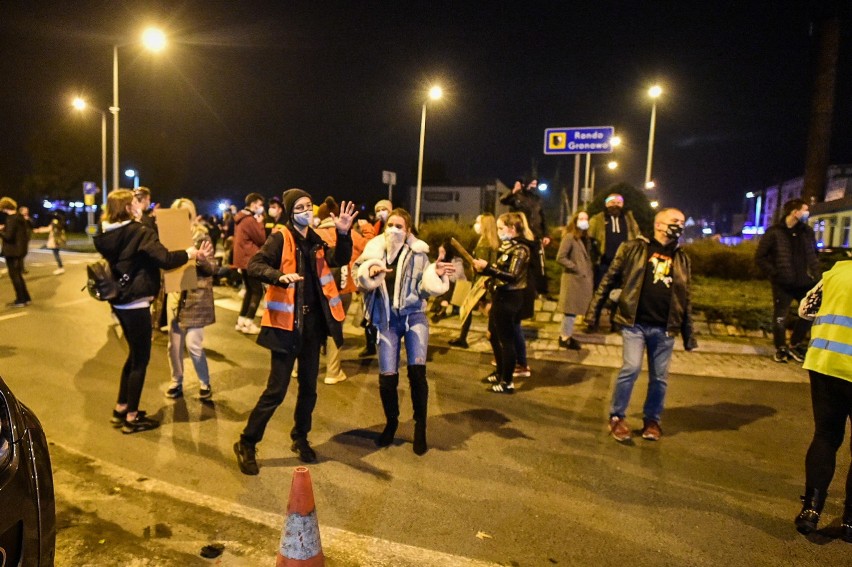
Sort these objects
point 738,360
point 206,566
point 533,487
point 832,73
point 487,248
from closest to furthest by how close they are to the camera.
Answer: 1. point 206,566
2. point 533,487
3. point 487,248
4. point 738,360
5. point 832,73

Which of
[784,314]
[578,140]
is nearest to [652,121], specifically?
[578,140]

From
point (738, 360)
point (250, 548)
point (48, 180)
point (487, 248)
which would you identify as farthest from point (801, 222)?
point (48, 180)

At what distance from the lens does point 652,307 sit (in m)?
5.11

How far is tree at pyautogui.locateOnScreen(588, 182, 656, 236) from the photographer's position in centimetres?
1451

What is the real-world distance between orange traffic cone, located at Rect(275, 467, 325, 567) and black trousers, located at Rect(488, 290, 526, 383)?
370 centimetres

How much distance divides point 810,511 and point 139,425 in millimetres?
4980

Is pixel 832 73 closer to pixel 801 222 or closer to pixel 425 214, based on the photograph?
pixel 801 222

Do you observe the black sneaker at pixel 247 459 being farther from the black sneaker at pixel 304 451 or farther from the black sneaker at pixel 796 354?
the black sneaker at pixel 796 354

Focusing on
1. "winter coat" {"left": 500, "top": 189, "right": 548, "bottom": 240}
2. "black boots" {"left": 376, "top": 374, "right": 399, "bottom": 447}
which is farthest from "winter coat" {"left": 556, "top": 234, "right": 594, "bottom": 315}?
"black boots" {"left": 376, "top": 374, "right": 399, "bottom": 447}

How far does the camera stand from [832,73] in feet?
48.1

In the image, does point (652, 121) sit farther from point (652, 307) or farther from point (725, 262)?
point (652, 307)

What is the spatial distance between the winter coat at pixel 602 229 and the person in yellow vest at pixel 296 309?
17.8 feet

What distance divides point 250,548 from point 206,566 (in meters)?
0.25

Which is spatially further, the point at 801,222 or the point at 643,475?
the point at 801,222
